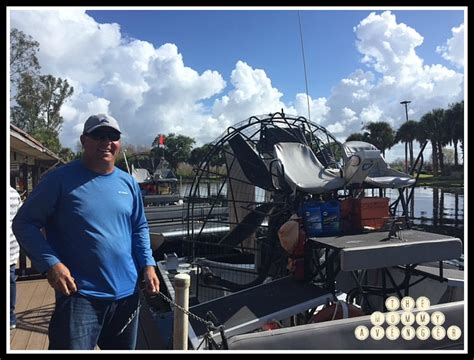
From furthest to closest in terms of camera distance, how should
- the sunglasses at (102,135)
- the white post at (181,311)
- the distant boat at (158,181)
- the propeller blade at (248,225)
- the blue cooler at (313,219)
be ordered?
the distant boat at (158,181) < the propeller blade at (248,225) < the blue cooler at (313,219) < the white post at (181,311) < the sunglasses at (102,135)

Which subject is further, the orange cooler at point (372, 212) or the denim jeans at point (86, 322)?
the orange cooler at point (372, 212)

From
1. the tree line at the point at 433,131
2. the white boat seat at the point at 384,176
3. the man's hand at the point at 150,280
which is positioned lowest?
the man's hand at the point at 150,280

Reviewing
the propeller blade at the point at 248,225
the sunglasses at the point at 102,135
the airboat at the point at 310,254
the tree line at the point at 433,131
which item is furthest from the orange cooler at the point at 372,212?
the tree line at the point at 433,131

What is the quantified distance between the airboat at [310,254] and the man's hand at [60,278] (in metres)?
0.94

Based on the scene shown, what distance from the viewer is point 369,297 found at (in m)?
4.79

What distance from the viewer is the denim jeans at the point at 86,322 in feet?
6.72

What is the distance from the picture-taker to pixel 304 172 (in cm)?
433

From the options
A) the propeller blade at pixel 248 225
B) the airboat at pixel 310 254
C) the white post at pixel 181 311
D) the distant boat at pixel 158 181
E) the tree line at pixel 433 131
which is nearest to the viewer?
the white post at pixel 181 311

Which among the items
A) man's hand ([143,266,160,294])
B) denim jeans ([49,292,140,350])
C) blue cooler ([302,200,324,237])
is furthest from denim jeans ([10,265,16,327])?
blue cooler ([302,200,324,237])

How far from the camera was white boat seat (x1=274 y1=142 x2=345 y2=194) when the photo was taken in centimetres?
409

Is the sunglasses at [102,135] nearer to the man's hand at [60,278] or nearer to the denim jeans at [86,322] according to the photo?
the man's hand at [60,278]

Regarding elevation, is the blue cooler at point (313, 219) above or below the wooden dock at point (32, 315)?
above

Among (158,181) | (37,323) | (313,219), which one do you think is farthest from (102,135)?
(158,181)
